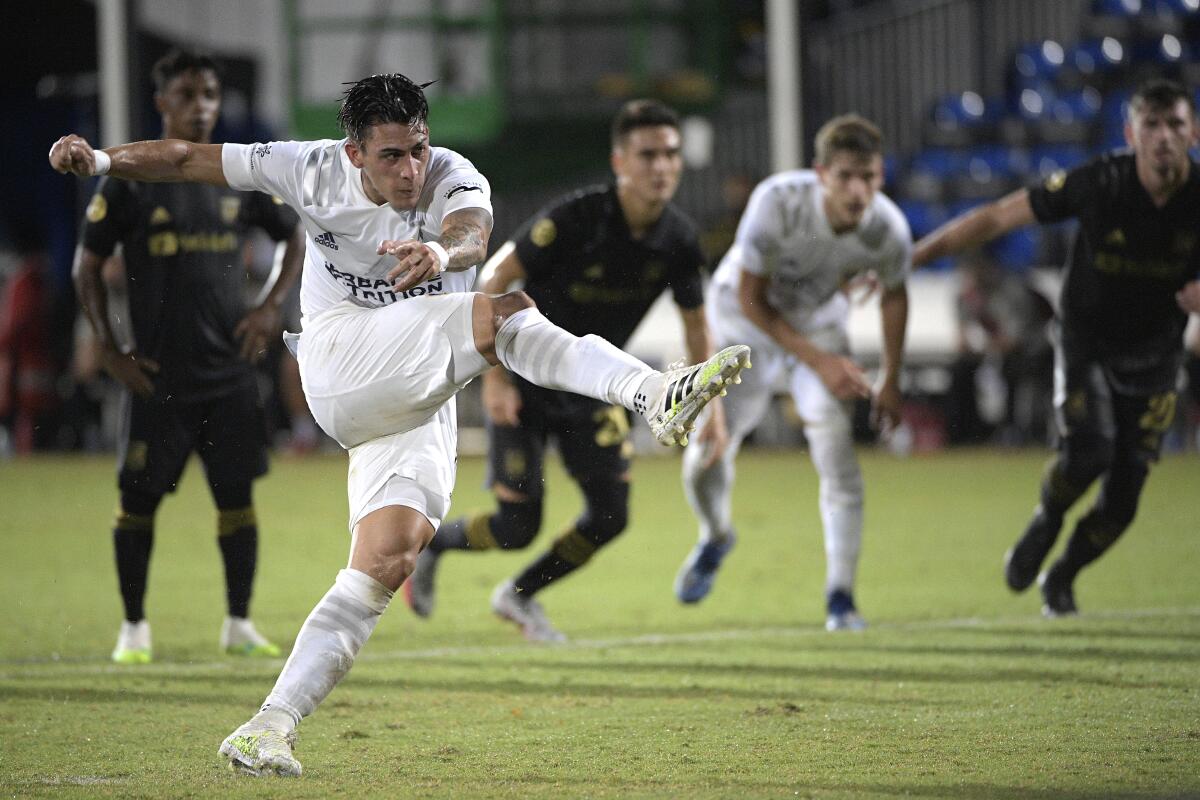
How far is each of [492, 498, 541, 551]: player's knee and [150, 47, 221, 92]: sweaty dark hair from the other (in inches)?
84.4

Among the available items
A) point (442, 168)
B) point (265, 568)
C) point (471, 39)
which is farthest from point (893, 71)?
point (442, 168)

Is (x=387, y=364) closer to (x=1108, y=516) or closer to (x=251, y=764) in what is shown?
(x=251, y=764)

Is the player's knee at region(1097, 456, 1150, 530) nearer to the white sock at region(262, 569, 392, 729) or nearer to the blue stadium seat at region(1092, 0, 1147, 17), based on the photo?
the white sock at region(262, 569, 392, 729)

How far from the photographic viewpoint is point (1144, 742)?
4953 millimetres

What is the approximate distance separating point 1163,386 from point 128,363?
436cm

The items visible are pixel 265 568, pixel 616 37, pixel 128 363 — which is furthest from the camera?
pixel 616 37

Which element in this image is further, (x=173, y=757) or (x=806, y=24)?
(x=806, y=24)

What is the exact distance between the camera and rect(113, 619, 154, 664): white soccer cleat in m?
6.92

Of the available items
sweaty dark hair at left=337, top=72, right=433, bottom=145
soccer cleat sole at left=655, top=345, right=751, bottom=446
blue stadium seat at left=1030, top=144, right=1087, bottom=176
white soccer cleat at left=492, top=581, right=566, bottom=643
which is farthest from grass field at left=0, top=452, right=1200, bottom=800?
blue stadium seat at left=1030, top=144, right=1087, bottom=176

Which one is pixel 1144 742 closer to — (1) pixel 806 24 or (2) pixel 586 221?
(2) pixel 586 221

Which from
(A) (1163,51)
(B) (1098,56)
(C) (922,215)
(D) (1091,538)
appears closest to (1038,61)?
(B) (1098,56)

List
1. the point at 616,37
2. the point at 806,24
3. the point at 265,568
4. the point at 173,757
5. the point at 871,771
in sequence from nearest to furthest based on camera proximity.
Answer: the point at 871,771, the point at 173,757, the point at 265,568, the point at 806,24, the point at 616,37

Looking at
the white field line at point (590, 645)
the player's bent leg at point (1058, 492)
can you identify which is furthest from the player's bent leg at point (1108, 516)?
the white field line at point (590, 645)

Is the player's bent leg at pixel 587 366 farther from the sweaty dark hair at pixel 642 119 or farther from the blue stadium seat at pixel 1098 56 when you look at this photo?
the blue stadium seat at pixel 1098 56
